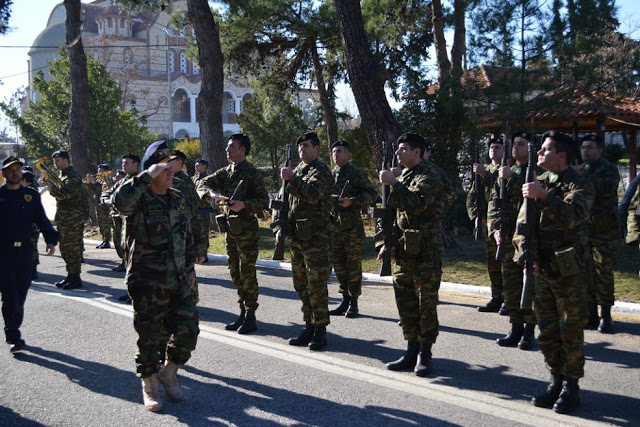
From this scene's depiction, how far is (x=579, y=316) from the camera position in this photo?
4.70 m

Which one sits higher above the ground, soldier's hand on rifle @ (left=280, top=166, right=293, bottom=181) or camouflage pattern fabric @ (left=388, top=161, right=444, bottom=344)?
soldier's hand on rifle @ (left=280, top=166, right=293, bottom=181)

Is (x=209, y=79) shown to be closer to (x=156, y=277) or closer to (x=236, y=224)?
(x=236, y=224)

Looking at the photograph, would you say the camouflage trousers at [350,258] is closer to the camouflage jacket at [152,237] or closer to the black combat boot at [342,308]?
the black combat boot at [342,308]

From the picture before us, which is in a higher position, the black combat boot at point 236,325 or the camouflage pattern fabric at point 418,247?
the camouflage pattern fabric at point 418,247

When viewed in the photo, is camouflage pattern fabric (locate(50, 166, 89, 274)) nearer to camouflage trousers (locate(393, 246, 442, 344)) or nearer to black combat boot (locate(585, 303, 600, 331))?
camouflage trousers (locate(393, 246, 442, 344))

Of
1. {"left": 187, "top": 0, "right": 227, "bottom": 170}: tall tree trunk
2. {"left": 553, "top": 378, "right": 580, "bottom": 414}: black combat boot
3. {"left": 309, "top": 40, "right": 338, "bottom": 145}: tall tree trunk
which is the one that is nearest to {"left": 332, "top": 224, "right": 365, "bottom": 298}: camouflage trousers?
{"left": 553, "top": 378, "right": 580, "bottom": 414}: black combat boot

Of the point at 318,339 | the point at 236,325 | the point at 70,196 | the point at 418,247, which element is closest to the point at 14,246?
the point at 236,325

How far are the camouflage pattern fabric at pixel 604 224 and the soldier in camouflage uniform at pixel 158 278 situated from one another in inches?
177

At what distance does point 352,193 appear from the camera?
812cm

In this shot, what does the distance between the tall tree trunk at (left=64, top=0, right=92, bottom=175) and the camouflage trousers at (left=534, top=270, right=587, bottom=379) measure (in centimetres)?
1853

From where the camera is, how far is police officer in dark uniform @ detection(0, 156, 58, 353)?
254 inches

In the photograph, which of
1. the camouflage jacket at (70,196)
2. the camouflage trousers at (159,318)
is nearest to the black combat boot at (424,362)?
the camouflage trousers at (159,318)

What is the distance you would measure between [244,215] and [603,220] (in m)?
4.06

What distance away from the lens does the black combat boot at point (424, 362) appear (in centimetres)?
569
